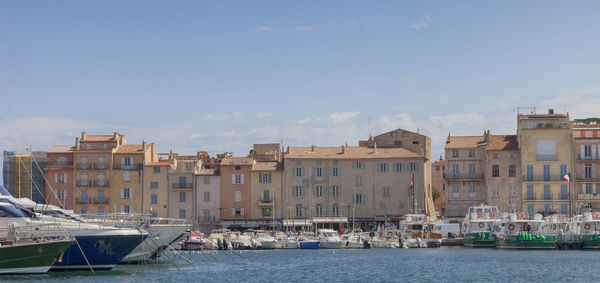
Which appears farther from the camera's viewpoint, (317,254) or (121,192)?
(121,192)

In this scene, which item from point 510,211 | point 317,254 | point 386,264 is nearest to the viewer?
point 386,264

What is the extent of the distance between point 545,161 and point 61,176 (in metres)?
54.9

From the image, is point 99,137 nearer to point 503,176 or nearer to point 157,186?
point 157,186

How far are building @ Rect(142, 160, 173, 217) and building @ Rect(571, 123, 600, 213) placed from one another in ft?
149

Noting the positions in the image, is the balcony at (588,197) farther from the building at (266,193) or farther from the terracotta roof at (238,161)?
the terracotta roof at (238,161)

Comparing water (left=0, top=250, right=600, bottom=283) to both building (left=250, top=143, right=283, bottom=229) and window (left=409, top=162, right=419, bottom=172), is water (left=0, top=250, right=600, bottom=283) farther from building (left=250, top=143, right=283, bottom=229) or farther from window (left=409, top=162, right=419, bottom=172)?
window (left=409, top=162, right=419, bottom=172)

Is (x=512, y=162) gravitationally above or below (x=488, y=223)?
above

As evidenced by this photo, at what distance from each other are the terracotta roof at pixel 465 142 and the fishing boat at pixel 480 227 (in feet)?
42.5

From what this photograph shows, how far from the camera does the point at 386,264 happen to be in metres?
66.3

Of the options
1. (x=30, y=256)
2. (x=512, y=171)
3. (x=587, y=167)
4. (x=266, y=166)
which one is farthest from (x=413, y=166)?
(x=30, y=256)

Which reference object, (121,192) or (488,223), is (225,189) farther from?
(488,223)

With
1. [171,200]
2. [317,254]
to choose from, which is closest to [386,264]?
[317,254]

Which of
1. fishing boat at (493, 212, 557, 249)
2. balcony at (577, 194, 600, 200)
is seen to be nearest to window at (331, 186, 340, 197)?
fishing boat at (493, 212, 557, 249)

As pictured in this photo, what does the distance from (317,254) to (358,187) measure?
22.4 metres
